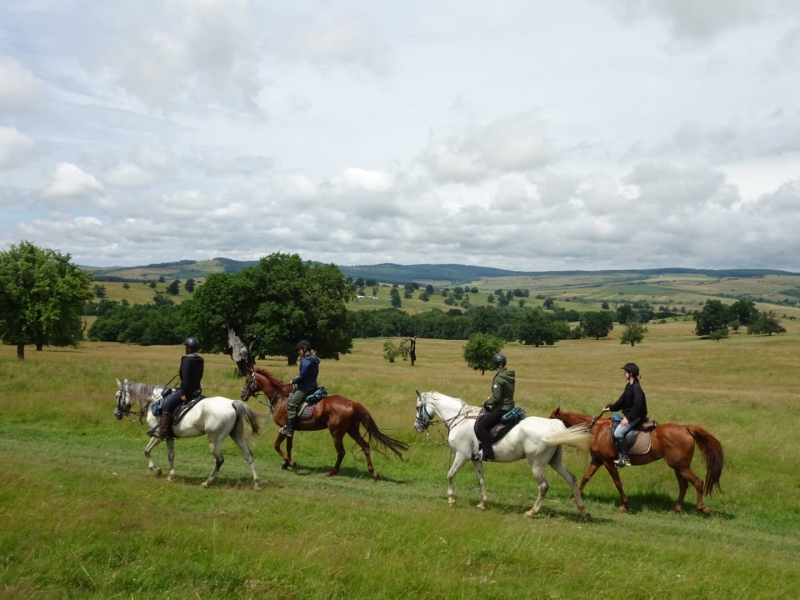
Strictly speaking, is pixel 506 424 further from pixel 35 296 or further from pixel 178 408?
pixel 35 296

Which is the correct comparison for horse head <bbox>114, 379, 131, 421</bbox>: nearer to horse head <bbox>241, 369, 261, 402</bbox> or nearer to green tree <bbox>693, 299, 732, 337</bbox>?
horse head <bbox>241, 369, 261, 402</bbox>

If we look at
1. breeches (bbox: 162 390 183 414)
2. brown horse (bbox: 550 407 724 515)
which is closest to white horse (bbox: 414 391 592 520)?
brown horse (bbox: 550 407 724 515)

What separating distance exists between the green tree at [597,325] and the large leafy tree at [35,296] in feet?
351

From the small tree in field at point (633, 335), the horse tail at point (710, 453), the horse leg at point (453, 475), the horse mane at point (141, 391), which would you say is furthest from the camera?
the small tree in field at point (633, 335)

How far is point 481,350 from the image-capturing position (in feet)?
227

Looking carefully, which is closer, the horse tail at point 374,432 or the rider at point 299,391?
the horse tail at point 374,432

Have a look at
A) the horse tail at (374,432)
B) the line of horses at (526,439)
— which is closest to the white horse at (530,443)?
the line of horses at (526,439)

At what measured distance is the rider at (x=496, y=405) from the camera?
11969 millimetres

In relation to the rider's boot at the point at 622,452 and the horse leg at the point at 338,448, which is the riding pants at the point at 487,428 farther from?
the horse leg at the point at 338,448

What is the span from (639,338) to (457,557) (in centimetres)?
10455

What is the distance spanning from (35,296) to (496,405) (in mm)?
38495

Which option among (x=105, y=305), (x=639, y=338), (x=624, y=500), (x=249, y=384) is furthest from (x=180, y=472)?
(x=105, y=305)

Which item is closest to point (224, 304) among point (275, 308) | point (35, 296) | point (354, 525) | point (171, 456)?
point (275, 308)

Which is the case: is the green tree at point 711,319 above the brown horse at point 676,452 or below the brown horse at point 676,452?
below
